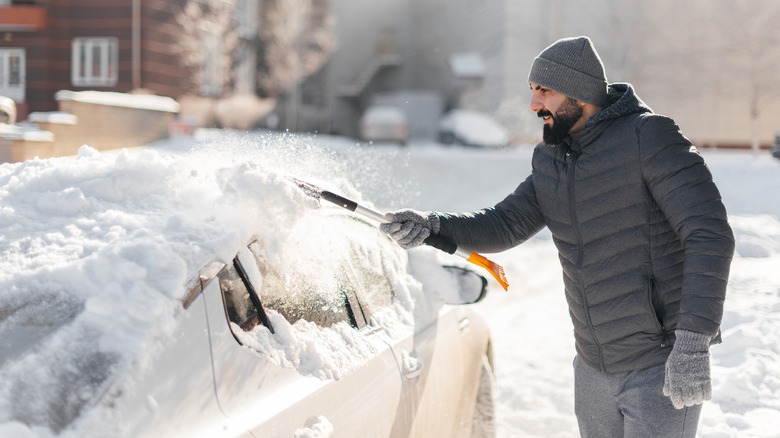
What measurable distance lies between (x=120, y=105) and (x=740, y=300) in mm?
12331

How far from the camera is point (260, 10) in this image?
34500 mm

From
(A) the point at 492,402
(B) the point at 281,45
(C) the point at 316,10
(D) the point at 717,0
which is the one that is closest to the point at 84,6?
(B) the point at 281,45

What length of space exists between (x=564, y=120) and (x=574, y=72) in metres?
0.17

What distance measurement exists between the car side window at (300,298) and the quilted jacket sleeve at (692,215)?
1.08 m

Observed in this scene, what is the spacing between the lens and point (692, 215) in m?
2.55

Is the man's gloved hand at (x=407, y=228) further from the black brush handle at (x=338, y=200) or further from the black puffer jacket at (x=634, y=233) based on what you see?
the black puffer jacket at (x=634, y=233)

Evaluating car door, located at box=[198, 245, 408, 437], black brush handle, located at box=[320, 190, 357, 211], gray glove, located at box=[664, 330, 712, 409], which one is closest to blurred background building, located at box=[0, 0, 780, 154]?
black brush handle, located at box=[320, 190, 357, 211]

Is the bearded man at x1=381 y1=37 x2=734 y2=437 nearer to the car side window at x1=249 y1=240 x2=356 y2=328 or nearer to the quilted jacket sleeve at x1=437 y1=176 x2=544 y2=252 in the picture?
the quilted jacket sleeve at x1=437 y1=176 x2=544 y2=252

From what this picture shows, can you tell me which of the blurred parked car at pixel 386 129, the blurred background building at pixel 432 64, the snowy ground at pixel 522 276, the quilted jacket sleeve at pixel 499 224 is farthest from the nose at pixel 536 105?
the blurred parked car at pixel 386 129

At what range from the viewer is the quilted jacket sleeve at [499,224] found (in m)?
3.22

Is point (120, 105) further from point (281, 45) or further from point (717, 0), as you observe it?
point (717, 0)

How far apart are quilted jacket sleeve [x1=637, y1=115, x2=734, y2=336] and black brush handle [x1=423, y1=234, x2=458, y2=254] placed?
0.80 meters

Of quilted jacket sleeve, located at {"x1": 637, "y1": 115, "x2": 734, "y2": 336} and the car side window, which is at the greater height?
quilted jacket sleeve, located at {"x1": 637, "y1": 115, "x2": 734, "y2": 336}

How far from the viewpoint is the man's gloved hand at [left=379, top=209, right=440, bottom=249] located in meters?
3.08
